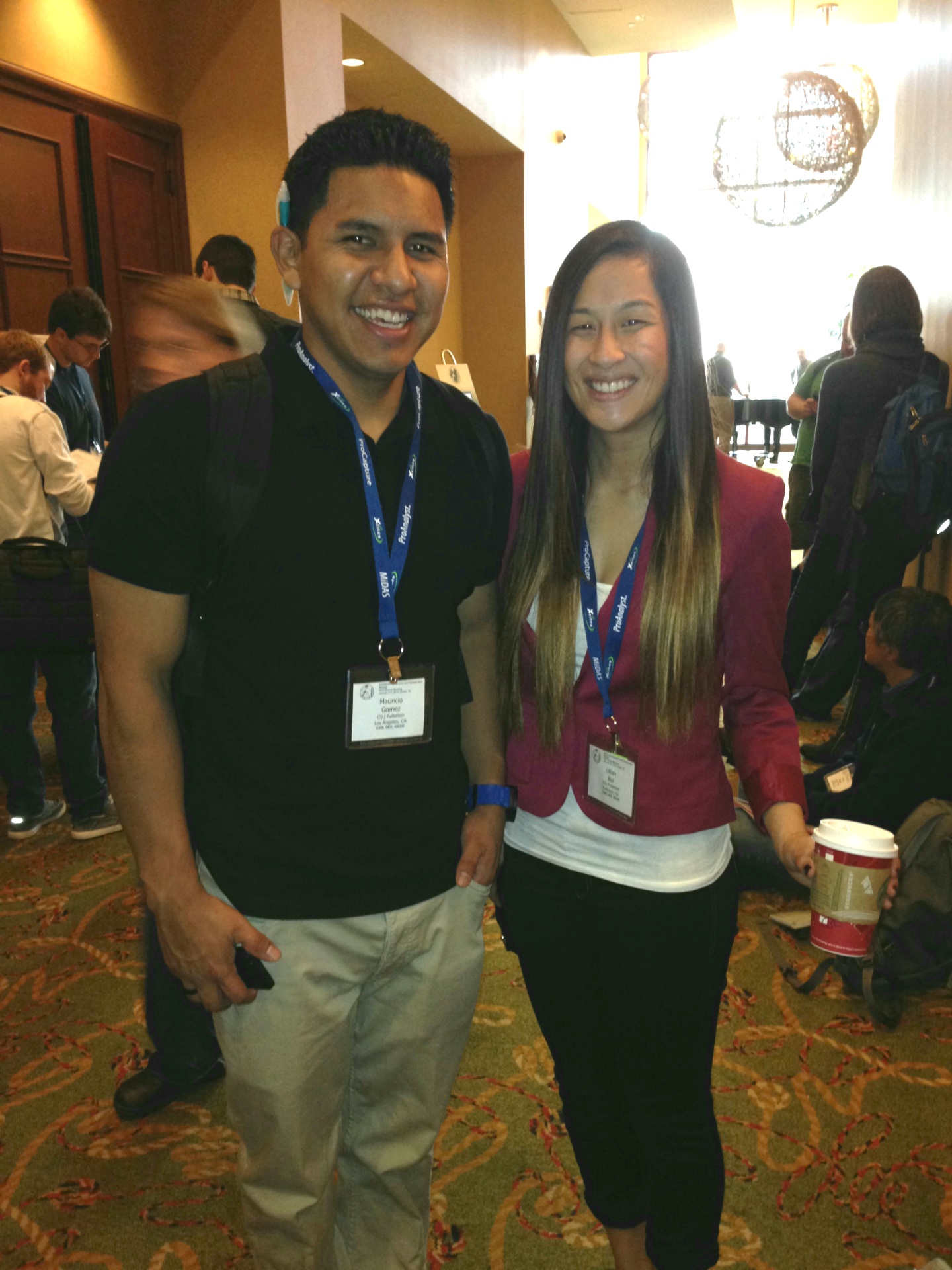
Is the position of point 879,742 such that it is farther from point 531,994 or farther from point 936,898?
point 531,994

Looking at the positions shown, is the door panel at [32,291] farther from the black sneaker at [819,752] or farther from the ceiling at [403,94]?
the black sneaker at [819,752]

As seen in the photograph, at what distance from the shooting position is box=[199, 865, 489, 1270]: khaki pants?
1167 mm

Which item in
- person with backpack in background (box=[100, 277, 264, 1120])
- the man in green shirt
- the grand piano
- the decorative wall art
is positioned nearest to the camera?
person with backpack in background (box=[100, 277, 264, 1120])

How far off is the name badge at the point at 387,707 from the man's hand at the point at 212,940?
24cm

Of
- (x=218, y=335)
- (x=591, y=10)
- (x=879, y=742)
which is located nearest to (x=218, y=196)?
(x=218, y=335)

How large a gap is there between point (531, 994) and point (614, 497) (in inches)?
29.9

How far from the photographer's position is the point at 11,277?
4379 millimetres

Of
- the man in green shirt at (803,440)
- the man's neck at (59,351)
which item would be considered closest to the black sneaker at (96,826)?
the man's neck at (59,351)

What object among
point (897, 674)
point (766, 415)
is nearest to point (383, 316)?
point (897, 674)

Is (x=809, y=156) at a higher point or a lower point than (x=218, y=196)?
higher

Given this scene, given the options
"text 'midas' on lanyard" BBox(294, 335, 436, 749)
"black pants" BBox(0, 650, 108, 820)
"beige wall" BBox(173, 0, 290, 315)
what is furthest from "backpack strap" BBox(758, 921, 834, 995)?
"beige wall" BBox(173, 0, 290, 315)

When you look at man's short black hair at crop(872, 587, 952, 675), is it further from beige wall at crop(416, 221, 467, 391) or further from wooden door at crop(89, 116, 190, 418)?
beige wall at crop(416, 221, 467, 391)

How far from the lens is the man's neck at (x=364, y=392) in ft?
Answer: 3.91

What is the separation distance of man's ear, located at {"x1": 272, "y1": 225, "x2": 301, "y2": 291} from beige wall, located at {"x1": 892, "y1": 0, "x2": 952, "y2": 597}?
3367 millimetres
